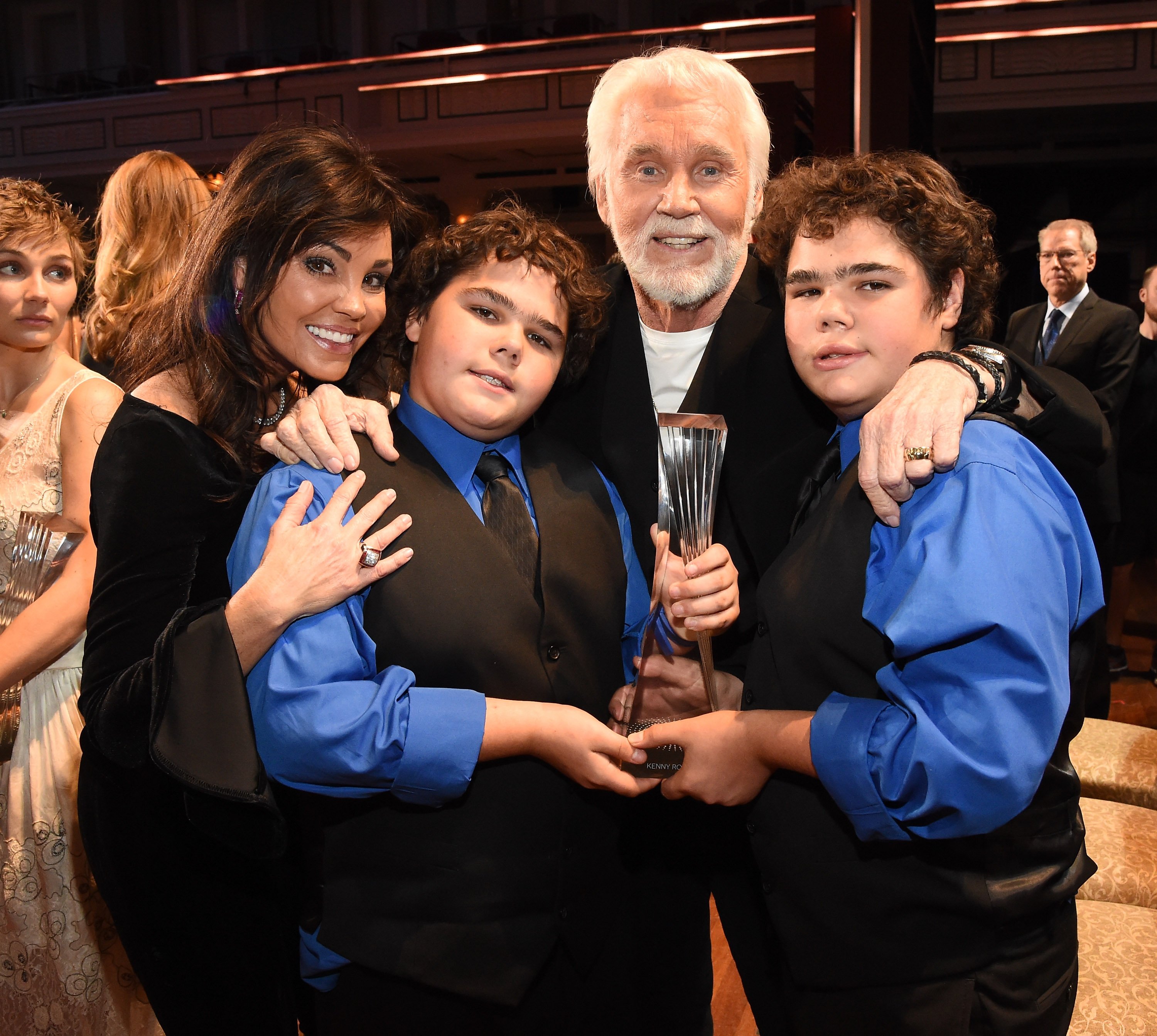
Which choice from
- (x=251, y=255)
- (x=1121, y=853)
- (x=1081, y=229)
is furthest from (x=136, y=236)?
(x=1081, y=229)

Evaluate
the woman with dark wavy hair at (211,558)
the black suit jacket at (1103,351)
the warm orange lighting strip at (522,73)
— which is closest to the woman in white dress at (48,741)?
the woman with dark wavy hair at (211,558)

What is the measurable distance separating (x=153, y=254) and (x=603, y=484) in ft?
4.56

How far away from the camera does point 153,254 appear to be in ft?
7.52

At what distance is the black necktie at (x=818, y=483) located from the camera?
1448mm

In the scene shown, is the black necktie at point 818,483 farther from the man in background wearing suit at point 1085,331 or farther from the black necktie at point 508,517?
the man in background wearing suit at point 1085,331

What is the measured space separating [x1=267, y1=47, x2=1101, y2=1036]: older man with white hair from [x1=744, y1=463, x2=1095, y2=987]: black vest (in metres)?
0.31

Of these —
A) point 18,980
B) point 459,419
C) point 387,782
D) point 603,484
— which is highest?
point 459,419

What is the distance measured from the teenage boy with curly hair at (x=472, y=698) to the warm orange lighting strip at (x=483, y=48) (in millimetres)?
9242

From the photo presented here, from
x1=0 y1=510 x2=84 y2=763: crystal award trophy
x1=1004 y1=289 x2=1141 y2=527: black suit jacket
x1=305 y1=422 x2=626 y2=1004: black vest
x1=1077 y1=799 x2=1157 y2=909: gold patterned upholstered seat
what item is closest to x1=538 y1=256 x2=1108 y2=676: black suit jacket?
x1=305 y1=422 x2=626 y2=1004: black vest

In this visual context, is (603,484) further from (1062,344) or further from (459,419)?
(1062,344)

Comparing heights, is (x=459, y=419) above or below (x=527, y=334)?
below

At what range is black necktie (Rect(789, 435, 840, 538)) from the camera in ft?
4.75

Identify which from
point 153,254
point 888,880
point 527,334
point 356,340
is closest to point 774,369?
point 527,334

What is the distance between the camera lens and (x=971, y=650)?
42.5 inches
